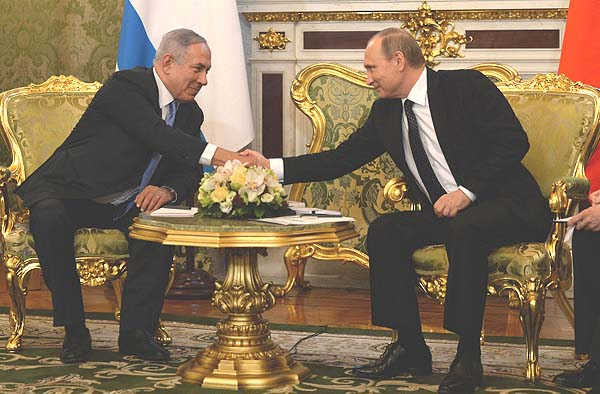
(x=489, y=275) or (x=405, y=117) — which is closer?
(x=489, y=275)

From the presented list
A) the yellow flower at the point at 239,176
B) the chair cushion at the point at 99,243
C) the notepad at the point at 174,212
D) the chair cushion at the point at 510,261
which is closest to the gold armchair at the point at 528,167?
the chair cushion at the point at 510,261

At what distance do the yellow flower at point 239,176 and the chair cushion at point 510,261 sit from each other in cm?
67

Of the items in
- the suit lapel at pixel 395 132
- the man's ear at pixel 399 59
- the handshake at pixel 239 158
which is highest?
the man's ear at pixel 399 59

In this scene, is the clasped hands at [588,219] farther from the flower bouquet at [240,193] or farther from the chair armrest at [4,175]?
the chair armrest at [4,175]

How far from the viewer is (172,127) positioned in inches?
155

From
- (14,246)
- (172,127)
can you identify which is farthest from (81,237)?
(172,127)

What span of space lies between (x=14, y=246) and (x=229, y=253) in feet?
3.13

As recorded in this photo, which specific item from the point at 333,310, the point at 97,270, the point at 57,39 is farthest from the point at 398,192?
the point at 57,39

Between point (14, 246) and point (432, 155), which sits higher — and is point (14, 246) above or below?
below

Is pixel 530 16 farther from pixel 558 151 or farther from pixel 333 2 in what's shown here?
pixel 558 151

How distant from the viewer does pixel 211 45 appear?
507 centimetres

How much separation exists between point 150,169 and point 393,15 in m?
1.88

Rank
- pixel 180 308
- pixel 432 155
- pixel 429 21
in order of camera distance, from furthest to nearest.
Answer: pixel 429 21 < pixel 180 308 < pixel 432 155

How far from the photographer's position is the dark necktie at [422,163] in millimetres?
3730
